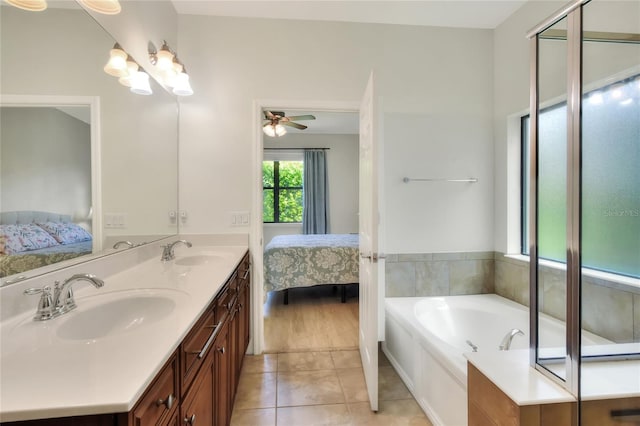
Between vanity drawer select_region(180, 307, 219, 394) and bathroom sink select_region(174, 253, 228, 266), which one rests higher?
bathroom sink select_region(174, 253, 228, 266)

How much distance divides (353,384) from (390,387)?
0.25m

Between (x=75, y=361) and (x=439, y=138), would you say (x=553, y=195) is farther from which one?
(x=75, y=361)

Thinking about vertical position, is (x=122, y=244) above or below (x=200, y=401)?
above

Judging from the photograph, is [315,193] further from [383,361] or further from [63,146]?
[63,146]

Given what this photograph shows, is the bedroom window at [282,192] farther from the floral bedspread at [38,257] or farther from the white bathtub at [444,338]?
the floral bedspread at [38,257]

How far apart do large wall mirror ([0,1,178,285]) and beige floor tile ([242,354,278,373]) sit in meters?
1.20

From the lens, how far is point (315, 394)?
1834 millimetres

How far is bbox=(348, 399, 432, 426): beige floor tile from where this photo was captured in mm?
1607

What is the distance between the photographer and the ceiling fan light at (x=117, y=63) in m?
1.48

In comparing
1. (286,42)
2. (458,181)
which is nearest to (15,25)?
(286,42)

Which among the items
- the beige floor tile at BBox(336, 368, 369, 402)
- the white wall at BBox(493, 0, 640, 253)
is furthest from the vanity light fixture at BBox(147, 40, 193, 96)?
the white wall at BBox(493, 0, 640, 253)

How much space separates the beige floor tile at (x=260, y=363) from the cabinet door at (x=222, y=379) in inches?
26.6

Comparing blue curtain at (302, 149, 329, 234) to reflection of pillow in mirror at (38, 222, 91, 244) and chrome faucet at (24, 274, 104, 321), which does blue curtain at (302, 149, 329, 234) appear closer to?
reflection of pillow in mirror at (38, 222, 91, 244)

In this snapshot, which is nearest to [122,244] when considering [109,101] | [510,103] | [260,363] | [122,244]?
[122,244]
